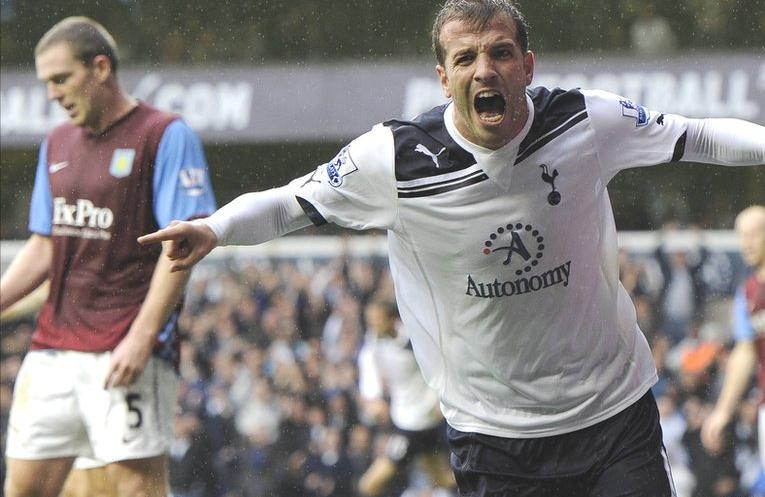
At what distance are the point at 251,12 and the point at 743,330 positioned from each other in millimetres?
14602

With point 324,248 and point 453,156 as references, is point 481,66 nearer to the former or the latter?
point 453,156

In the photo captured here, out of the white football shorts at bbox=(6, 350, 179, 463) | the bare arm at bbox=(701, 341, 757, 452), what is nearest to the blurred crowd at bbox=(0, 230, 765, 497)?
the bare arm at bbox=(701, 341, 757, 452)

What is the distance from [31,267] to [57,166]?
474 mm

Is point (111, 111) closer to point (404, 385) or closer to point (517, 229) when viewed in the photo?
point (517, 229)

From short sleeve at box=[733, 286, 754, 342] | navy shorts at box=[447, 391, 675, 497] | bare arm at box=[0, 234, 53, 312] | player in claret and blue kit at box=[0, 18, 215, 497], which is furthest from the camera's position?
short sleeve at box=[733, 286, 754, 342]

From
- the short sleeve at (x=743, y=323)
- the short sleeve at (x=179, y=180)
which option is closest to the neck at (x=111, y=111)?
the short sleeve at (x=179, y=180)

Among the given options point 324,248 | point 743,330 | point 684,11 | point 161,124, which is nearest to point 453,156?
point 161,124

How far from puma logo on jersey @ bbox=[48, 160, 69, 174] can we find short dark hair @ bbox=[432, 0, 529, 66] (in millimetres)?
2116

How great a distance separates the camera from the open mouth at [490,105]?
13.4 ft

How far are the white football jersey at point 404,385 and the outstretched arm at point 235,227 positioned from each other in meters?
6.57

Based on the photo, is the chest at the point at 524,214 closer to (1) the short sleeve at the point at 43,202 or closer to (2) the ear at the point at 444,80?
(2) the ear at the point at 444,80

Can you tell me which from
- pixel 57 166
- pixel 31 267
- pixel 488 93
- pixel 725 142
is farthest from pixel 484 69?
pixel 31 267

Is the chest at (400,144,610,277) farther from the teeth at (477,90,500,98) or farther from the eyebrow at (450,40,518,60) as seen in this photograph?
the eyebrow at (450,40,518,60)

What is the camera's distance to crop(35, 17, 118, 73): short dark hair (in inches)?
225
